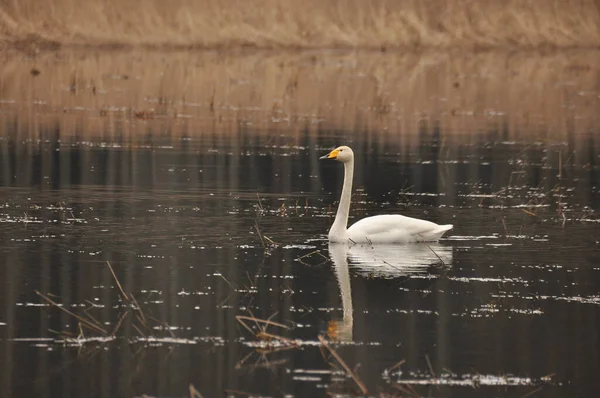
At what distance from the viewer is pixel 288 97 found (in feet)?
125

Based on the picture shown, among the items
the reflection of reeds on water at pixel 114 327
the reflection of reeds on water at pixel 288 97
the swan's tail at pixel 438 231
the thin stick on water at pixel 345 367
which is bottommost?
the thin stick on water at pixel 345 367

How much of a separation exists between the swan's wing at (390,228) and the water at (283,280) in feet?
0.54

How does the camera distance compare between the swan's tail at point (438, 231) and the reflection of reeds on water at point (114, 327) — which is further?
the swan's tail at point (438, 231)

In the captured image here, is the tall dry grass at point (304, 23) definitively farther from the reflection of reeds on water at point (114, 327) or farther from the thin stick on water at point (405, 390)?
the thin stick on water at point (405, 390)

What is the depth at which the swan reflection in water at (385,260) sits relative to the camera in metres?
12.5

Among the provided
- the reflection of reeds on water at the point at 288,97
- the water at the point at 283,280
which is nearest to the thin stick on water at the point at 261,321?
the water at the point at 283,280

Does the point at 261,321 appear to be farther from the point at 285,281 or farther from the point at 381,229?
the point at 381,229

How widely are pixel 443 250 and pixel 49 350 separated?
5802 millimetres

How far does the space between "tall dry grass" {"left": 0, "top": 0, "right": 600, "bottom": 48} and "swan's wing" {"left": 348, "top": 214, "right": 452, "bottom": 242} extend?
53.7 m

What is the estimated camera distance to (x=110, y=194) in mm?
17641

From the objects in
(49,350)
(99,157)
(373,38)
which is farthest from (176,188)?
(373,38)

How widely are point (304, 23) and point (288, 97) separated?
37351 mm

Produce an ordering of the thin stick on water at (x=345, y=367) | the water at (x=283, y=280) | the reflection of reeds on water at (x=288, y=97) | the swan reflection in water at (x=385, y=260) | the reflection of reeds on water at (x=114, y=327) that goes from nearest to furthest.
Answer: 1. the thin stick on water at (x=345, y=367)
2. the water at (x=283, y=280)
3. the reflection of reeds on water at (x=114, y=327)
4. the swan reflection in water at (x=385, y=260)
5. the reflection of reeds on water at (x=288, y=97)

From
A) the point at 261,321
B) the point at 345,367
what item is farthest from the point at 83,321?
the point at 345,367
